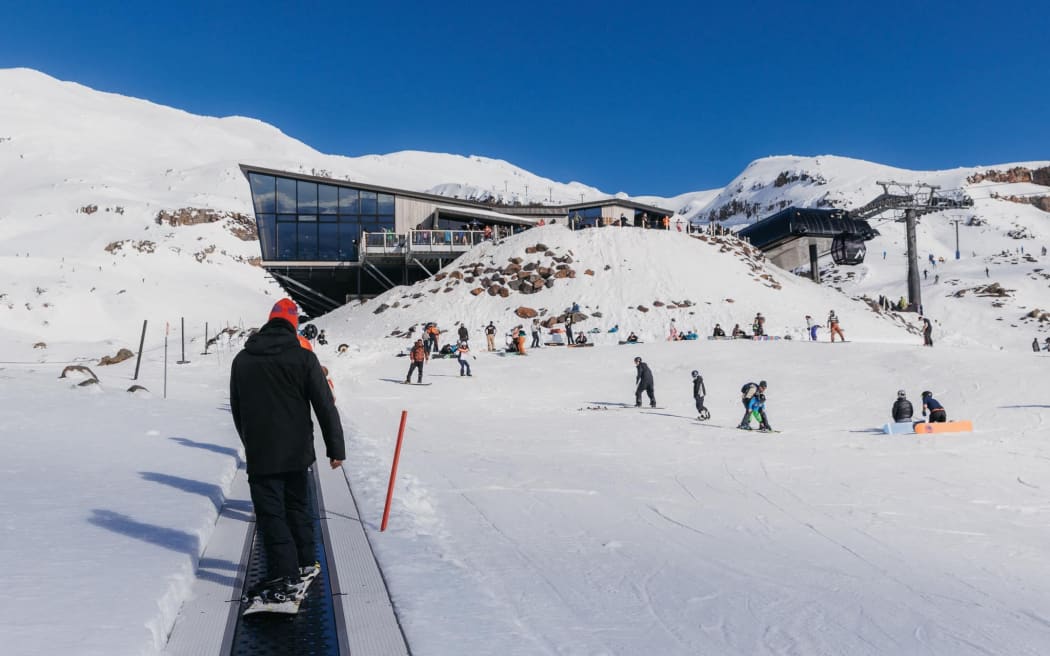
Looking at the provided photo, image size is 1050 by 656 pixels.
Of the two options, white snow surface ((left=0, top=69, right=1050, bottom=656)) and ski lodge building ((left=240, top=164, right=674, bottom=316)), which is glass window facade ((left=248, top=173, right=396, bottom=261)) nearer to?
ski lodge building ((left=240, top=164, right=674, bottom=316))

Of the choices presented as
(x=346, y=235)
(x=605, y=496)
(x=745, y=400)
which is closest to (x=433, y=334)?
(x=745, y=400)

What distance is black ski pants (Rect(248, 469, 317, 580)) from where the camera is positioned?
160 inches

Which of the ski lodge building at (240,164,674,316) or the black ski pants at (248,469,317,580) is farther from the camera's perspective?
the ski lodge building at (240,164,674,316)

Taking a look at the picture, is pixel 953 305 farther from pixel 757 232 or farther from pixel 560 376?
pixel 560 376

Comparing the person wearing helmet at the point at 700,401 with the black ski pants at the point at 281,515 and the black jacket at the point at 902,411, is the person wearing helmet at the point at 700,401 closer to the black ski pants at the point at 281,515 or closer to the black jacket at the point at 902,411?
the black jacket at the point at 902,411

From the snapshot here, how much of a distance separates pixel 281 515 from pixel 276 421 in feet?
1.86

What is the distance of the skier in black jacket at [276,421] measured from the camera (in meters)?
4.05

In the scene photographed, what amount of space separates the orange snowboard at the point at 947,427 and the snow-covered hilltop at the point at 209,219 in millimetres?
21300

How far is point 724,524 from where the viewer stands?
24.1 feet

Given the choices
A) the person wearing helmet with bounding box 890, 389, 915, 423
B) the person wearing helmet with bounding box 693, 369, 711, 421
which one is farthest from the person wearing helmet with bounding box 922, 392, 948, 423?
the person wearing helmet with bounding box 693, 369, 711, 421

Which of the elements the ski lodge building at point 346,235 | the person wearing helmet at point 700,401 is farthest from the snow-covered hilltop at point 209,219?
the person wearing helmet at point 700,401

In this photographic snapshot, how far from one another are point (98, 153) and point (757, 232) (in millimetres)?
136552

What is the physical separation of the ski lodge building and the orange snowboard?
103ft

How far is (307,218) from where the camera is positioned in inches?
1726
